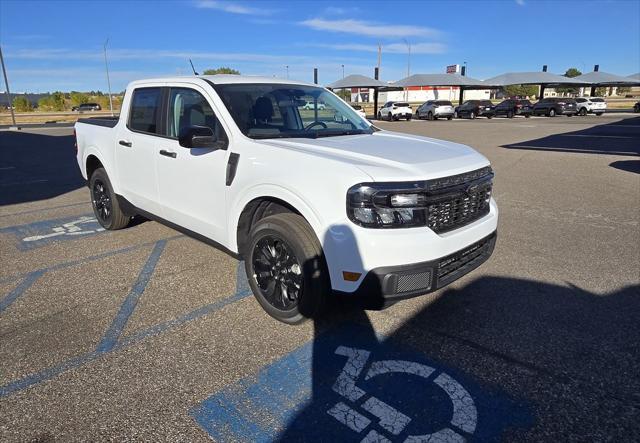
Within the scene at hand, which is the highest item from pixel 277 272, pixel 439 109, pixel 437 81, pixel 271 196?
pixel 437 81

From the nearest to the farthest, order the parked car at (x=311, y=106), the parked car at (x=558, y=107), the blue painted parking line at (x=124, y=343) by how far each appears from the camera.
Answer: the blue painted parking line at (x=124, y=343), the parked car at (x=311, y=106), the parked car at (x=558, y=107)

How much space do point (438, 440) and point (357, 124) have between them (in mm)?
3141

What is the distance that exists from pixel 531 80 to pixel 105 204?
50061 mm

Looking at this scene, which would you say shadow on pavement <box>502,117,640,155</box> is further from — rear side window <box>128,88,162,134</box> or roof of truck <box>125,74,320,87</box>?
rear side window <box>128,88,162,134</box>

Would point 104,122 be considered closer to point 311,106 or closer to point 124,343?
point 311,106

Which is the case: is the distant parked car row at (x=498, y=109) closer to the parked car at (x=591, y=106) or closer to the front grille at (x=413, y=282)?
the parked car at (x=591, y=106)

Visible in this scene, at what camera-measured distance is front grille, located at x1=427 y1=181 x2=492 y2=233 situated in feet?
10.1

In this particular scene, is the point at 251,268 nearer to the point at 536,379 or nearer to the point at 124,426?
the point at 124,426

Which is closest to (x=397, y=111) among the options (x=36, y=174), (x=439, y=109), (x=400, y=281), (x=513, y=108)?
(x=439, y=109)

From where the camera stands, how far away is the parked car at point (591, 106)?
40.0m

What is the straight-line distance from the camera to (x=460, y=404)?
263 cm

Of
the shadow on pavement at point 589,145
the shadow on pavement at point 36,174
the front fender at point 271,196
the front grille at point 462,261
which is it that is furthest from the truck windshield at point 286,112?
the shadow on pavement at point 589,145

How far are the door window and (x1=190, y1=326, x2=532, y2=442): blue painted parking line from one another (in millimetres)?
2064

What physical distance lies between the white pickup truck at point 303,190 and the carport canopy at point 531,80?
4911cm
